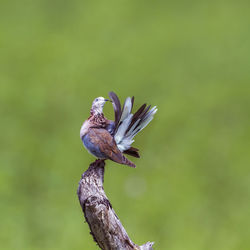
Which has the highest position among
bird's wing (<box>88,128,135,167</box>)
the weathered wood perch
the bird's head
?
the bird's head

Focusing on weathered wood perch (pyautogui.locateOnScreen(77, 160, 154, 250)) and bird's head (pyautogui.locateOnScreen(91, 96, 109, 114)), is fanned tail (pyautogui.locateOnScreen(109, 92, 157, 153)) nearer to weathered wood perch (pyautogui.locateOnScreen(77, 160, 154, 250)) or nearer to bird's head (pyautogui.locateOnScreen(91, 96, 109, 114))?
bird's head (pyautogui.locateOnScreen(91, 96, 109, 114))

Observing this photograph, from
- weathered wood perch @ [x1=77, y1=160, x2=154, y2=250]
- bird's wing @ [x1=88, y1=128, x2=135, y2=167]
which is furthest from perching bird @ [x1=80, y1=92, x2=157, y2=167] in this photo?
weathered wood perch @ [x1=77, y1=160, x2=154, y2=250]

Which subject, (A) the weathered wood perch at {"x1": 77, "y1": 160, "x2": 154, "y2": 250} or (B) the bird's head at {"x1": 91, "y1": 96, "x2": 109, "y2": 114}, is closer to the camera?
(A) the weathered wood perch at {"x1": 77, "y1": 160, "x2": 154, "y2": 250}

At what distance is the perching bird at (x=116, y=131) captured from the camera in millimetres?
2471

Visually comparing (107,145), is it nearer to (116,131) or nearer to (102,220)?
(116,131)

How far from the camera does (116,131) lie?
2.56 meters

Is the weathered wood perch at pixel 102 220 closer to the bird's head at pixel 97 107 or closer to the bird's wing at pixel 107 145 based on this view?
the bird's wing at pixel 107 145

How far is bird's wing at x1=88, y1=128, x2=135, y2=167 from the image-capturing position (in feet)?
8.19

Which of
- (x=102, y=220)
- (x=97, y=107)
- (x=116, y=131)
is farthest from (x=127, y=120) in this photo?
Answer: (x=102, y=220)

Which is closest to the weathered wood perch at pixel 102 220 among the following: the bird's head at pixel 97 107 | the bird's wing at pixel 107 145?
the bird's wing at pixel 107 145
